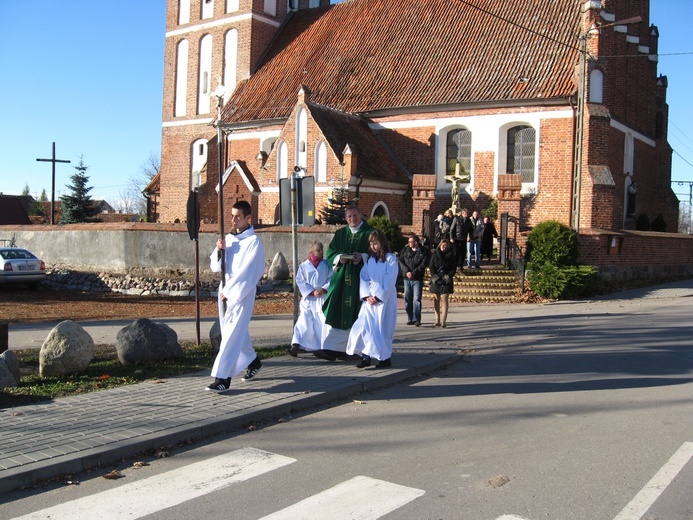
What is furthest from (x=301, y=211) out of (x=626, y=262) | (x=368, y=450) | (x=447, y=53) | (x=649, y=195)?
(x=649, y=195)

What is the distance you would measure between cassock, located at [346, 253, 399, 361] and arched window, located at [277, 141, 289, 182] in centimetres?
2012

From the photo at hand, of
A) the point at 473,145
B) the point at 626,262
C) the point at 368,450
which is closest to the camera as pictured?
the point at 368,450

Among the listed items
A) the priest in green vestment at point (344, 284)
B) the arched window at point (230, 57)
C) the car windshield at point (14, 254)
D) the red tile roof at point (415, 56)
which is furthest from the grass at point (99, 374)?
the arched window at point (230, 57)

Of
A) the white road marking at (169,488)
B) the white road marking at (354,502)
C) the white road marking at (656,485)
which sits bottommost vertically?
the white road marking at (169,488)

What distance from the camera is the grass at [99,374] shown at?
25.0 feet

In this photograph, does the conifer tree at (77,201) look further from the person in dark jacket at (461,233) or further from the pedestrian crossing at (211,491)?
the pedestrian crossing at (211,491)

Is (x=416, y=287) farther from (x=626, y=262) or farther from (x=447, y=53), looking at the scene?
(x=447, y=53)

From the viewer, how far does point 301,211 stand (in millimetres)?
10625

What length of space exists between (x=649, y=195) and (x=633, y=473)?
29676mm

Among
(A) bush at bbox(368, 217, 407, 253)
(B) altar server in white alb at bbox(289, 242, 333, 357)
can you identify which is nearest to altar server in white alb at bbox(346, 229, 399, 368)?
(B) altar server in white alb at bbox(289, 242, 333, 357)

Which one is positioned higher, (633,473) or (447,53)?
(447,53)

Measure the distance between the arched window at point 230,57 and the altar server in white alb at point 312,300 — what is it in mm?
28561

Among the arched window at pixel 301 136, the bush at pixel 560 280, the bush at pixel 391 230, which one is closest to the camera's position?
the bush at pixel 560 280

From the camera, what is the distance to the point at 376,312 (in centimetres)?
929
